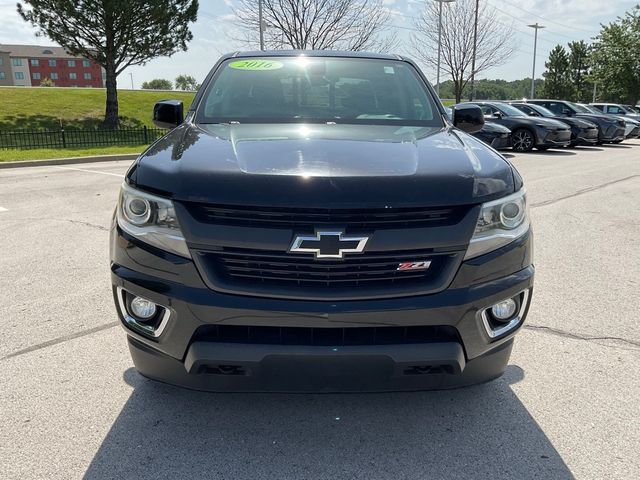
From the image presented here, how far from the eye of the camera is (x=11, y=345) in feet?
11.1

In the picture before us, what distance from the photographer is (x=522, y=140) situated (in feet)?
56.0

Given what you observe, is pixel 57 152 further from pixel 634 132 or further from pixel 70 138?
pixel 634 132

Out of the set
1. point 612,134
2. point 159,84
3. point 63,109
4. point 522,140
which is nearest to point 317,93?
point 522,140

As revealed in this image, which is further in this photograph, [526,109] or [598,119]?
[598,119]

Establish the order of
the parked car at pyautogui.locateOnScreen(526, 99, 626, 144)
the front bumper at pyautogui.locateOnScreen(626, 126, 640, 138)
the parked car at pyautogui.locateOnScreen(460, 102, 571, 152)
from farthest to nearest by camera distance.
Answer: the front bumper at pyautogui.locateOnScreen(626, 126, 640, 138) → the parked car at pyautogui.locateOnScreen(526, 99, 626, 144) → the parked car at pyautogui.locateOnScreen(460, 102, 571, 152)

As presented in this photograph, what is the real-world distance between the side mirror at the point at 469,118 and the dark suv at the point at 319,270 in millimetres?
1564

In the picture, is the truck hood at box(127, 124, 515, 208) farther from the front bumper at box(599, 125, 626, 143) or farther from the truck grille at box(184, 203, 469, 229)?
the front bumper at box(599, 125, 626, 143)

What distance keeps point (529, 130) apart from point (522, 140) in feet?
1.38

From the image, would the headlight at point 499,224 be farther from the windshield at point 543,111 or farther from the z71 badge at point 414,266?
the windshield at point 543,111

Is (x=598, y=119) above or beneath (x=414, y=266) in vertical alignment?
above

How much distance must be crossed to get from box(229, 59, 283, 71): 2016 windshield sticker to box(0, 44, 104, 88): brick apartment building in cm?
13026

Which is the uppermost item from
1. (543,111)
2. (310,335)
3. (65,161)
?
(543,111)

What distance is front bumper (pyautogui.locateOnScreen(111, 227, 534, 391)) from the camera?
2.07 metres

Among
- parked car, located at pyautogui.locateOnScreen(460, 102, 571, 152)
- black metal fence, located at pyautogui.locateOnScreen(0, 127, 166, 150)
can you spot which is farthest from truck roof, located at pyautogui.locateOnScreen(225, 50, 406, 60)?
black metal fence, located at pyautogui.locateOnScreen(0, 127, 166, 150)
